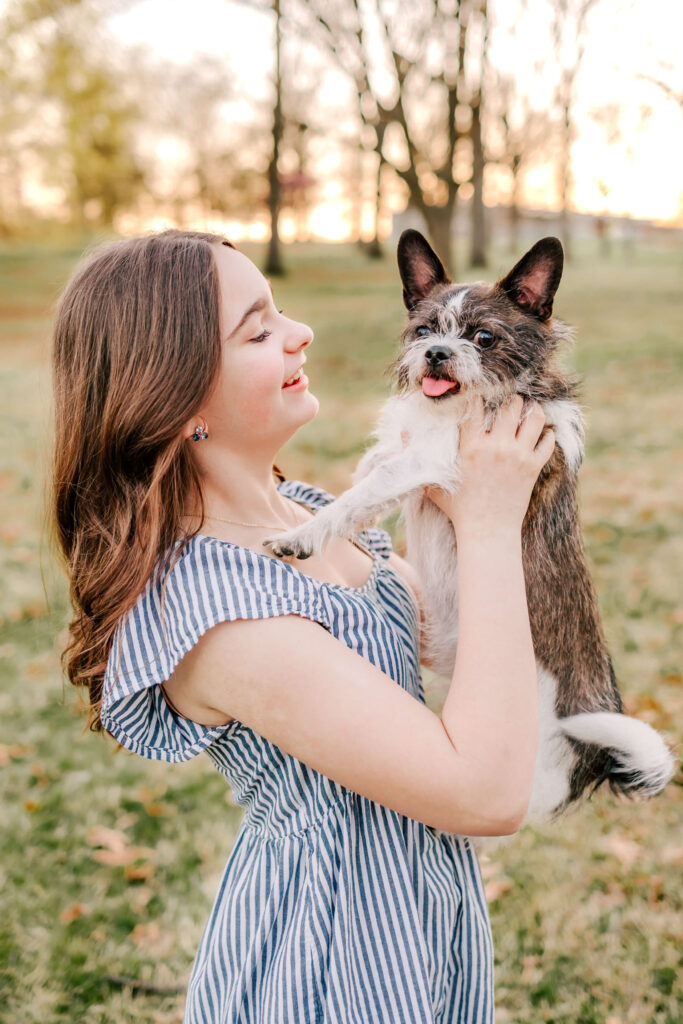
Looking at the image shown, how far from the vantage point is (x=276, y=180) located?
23.5 meters

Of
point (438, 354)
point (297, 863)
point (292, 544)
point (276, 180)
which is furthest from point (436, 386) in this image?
point (276, 180)

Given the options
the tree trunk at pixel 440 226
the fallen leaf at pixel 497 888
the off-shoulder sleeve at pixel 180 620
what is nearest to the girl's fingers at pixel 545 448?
the off-shoulder sleeve at pixel 180 620

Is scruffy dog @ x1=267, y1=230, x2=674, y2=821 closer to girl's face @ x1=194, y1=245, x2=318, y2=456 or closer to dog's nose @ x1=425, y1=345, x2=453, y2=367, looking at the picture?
dog's nose @ x1=425, y1=345, x2=453, y2=367

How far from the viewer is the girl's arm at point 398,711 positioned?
150cm

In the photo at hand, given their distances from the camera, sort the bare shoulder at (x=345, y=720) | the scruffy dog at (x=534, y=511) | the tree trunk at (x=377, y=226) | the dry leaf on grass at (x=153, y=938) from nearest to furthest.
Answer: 1. the bare shoulder at (x=345, y=720)
2. the scruffy dog at (x=534, y=511)
3. the dry leaf on grass at (x=153, y=938)
4. the tree trunk at (x=377, y=226)

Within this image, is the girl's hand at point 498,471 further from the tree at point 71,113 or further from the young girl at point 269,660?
the tree at point 71,113

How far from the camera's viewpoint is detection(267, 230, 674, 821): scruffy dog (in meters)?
2.29

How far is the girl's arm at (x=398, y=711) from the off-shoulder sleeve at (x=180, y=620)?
0.04 m

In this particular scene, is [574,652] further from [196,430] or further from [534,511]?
[196,430]

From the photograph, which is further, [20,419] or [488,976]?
[20,419]

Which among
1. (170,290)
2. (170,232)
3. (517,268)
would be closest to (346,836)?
(170,290)

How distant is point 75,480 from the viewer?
5.93 ft

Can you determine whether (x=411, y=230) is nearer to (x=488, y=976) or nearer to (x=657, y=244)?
(x=488, y=976)

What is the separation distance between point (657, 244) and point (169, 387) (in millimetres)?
55024
